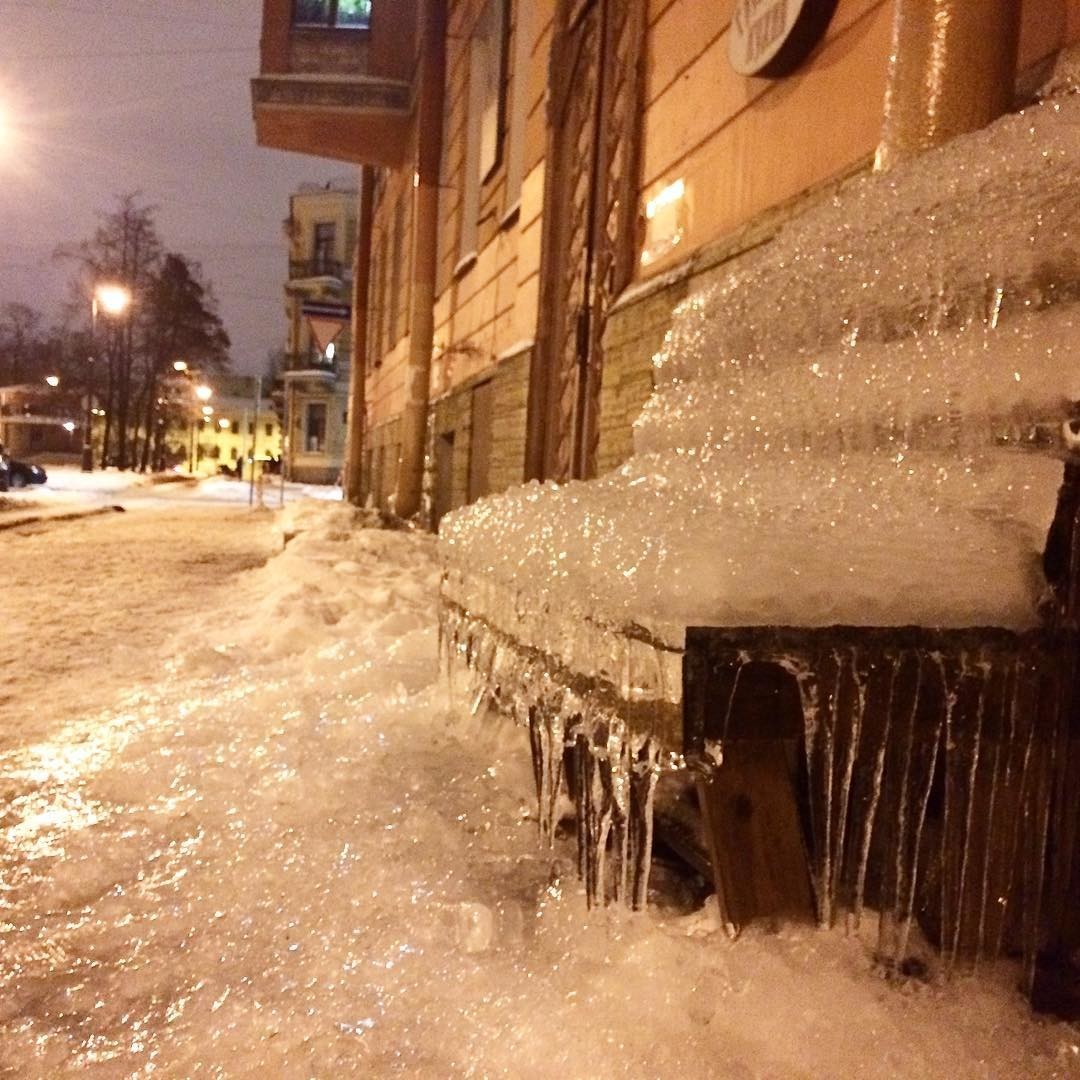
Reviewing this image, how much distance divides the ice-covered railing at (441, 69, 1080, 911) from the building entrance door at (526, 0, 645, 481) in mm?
3003

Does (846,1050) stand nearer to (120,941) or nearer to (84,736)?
(120,941)

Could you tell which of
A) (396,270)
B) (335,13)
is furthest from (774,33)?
(396,270)

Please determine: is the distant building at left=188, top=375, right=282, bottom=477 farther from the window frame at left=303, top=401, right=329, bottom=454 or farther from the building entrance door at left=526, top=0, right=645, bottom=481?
the building entrance door at left=526, top=0, right=645, bottom=481

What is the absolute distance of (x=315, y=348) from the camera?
4041cm

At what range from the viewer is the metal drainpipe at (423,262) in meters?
11.1

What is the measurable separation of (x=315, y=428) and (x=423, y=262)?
33.5 m

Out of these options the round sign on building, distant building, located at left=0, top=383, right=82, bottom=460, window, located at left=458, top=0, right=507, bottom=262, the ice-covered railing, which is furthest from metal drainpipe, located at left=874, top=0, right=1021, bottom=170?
distant building, located at left=0, top=383, right=82, bottom=460

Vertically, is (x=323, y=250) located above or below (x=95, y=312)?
above

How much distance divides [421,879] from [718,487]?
130cm

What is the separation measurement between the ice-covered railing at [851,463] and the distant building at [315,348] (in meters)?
39.0

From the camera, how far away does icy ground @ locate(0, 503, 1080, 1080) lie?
1.71 m

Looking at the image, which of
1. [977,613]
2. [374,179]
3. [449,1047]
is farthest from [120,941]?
[374,179]

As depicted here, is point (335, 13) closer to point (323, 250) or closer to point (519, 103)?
point (519, 103)

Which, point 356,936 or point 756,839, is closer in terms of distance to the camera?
point 756,839
